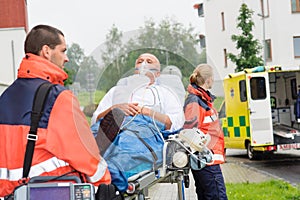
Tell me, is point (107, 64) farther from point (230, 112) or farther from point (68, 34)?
point (230, 112)

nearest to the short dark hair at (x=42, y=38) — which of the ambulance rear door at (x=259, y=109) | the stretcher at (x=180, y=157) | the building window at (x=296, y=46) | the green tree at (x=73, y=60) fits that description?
the green tree at (x=73, y=60)

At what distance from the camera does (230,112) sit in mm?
15203

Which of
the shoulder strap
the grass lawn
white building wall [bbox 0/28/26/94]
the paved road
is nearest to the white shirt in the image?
the shoulder strap

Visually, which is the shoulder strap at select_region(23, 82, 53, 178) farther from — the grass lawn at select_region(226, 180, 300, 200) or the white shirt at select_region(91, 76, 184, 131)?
the grass lawn at select_region(226, 180, 300, 200)

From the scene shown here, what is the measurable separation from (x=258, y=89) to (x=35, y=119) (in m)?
11.1

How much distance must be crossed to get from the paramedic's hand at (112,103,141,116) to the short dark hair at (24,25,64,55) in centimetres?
86

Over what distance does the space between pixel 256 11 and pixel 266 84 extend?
687 inches

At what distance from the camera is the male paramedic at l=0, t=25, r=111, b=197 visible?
3180mm

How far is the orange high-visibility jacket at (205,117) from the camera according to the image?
516 centimetres

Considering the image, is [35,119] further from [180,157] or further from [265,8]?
[265,8]

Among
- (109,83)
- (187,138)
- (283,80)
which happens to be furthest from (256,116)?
(109,83)

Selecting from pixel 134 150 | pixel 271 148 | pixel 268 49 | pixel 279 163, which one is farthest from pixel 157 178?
pixel 268 49

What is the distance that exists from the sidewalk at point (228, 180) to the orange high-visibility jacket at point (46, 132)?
13.6 ft

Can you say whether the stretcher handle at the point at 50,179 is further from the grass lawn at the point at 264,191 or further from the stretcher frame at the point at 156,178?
the grass lawn at the point at 264,191
